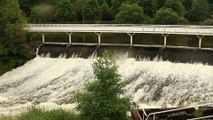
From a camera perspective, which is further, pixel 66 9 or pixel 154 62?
pixel 66 9

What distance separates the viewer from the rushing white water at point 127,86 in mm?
27359

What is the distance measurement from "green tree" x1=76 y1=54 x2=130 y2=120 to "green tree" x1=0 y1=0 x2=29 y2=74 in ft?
66.6

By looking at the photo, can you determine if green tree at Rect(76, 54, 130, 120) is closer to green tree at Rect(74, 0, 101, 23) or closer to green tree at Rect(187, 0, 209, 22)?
green tree at Rect(74, 0, 101, 23)

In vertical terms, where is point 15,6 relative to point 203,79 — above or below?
above

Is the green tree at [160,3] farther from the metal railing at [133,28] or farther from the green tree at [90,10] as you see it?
the metal railing at [133,28]

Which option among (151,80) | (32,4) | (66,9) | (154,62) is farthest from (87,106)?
(32,4)

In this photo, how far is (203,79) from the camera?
28250 millimetres

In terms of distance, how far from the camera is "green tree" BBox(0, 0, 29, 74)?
37.0 m

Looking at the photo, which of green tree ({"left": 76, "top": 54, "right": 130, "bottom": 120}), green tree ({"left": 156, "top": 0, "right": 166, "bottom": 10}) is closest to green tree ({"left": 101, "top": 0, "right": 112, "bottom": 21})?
green tree ({"left": 156, "top": 0, "right": 166, "bottom": 10})

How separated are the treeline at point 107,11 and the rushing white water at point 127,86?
11164 millimetres

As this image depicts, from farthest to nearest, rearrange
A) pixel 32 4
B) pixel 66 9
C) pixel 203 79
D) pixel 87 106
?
pixel 32 4
pixel 66 9
pixel 203 79
pixel 87 106

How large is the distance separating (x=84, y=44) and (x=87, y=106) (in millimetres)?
21251

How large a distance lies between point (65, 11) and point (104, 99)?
1299 inches

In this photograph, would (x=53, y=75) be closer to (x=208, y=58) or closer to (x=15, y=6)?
(x=15, y=6)
